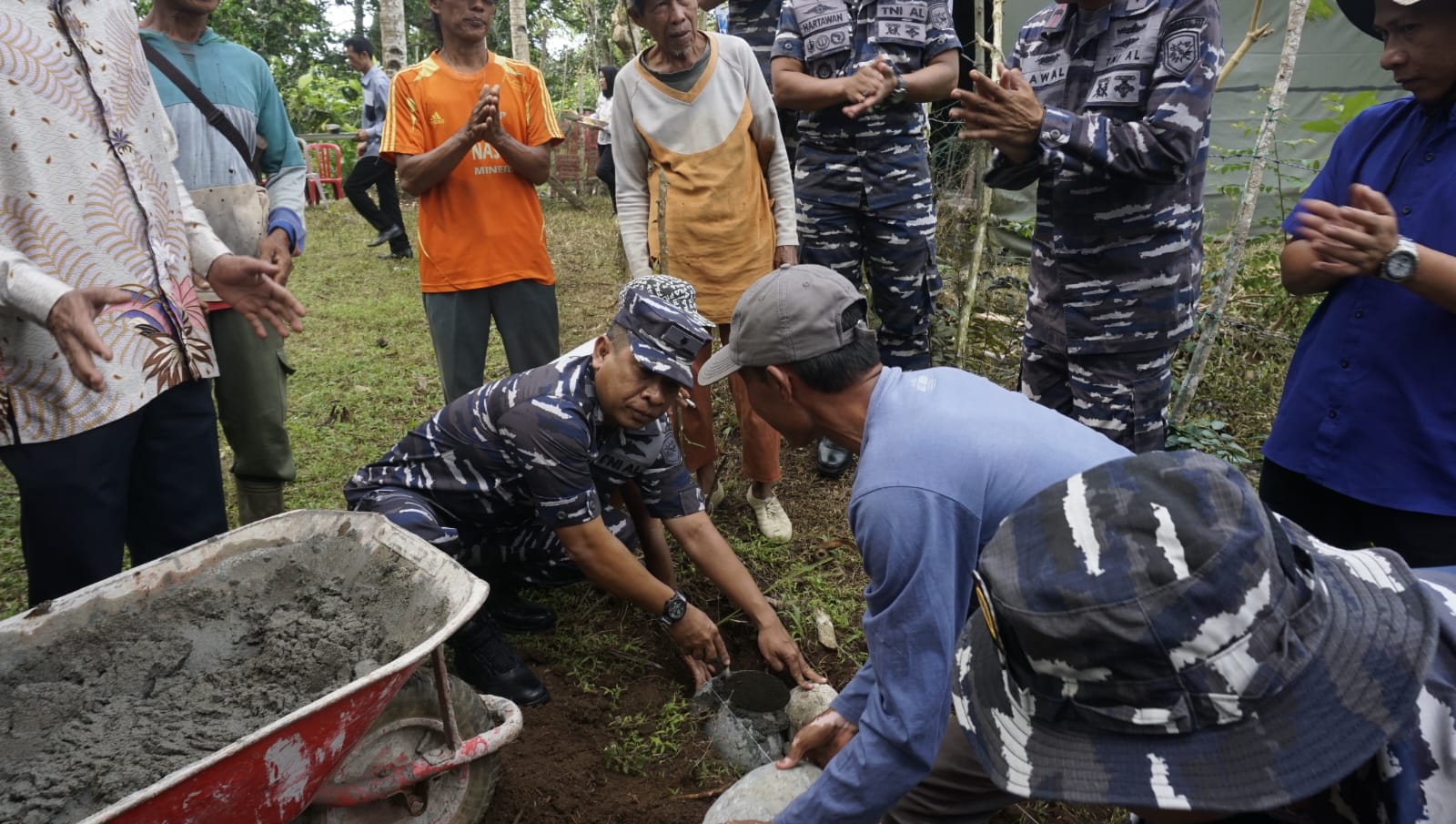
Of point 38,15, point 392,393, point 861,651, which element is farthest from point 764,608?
point 392,393

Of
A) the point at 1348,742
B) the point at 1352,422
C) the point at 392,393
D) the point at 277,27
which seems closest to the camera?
the point at 1348,742

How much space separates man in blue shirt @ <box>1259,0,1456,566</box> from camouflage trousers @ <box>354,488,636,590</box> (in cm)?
209

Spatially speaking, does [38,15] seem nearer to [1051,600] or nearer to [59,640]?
[59,640]

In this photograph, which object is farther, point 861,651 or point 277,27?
point 277,27

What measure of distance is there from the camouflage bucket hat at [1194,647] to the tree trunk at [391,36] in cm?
969

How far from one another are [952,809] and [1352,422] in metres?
1.28

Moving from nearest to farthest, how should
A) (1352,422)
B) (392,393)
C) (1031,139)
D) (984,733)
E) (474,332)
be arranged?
1. (984,733)
2. (1352,422)
3. (1031,139)
4. (474,332)
5. (392,393)

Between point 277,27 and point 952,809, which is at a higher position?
point 277,27

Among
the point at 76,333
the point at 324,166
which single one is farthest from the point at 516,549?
the point at 324,166

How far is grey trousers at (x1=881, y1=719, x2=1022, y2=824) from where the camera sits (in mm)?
1806

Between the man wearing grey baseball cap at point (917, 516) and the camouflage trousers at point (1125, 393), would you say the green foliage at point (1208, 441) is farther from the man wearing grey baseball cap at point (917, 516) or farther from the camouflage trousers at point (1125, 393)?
the man wearing grey baseball cap at point (917, 516)

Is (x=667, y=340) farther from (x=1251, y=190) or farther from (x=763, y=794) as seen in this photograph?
(x=1251, y=190)

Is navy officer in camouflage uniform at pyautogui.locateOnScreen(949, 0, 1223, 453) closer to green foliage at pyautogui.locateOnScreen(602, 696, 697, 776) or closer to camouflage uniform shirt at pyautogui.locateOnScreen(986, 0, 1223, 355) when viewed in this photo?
camouflage uniform shirt at pyautogui.locateOnScreen(986, 0, 1223, 355)

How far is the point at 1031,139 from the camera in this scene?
2574 mm
